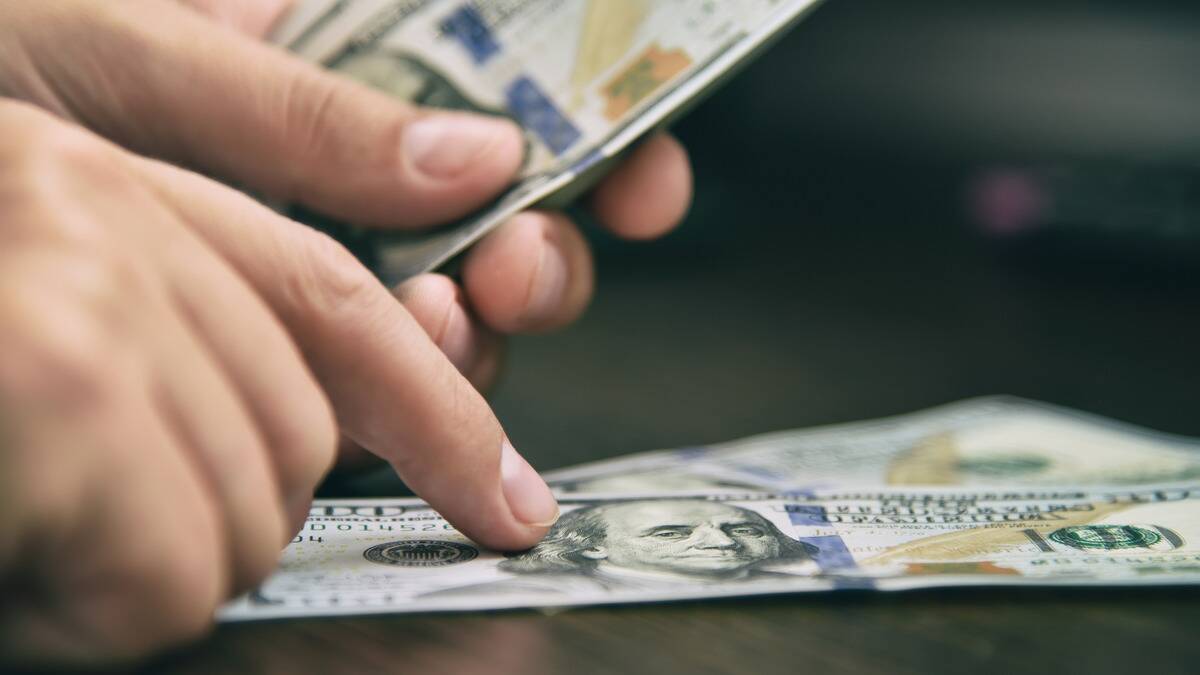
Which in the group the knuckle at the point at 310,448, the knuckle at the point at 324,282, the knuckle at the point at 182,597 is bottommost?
the knuckle at the point at 182,597

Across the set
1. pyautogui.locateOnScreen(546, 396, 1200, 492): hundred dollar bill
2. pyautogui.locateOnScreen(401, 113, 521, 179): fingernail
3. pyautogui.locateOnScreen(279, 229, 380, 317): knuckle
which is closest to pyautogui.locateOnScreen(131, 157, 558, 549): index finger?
pyautogui.locateOnScreen(279, 229, 380, 317): knuckle

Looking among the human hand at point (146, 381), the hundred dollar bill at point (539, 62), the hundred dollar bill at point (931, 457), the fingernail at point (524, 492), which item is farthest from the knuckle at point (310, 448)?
the hundred dollar bill at point (539, 62)

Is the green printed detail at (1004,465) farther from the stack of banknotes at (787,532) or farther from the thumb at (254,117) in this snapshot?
the thumb at (254,117)

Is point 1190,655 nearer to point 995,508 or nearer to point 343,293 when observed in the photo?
point 995,508

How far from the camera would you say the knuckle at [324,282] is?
35cm

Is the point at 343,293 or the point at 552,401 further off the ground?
the point at 343,293

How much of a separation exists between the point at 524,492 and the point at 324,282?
0.13 m

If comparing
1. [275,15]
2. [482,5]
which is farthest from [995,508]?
[275,15]

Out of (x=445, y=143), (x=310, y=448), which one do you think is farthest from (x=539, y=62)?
(x=310, y=448)

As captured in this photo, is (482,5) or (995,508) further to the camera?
(482,5)

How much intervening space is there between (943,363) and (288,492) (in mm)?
717

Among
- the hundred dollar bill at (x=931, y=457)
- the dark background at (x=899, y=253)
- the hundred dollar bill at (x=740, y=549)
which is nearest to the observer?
the hundred dollar bill at (x=740, y=549)

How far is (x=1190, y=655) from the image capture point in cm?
35

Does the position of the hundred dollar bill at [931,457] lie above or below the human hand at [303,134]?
below
